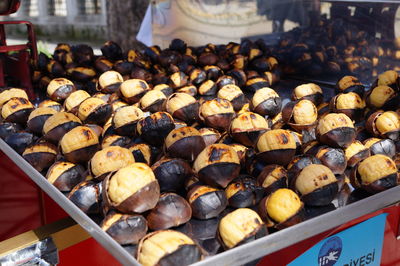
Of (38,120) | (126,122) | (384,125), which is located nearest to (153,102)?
(126,122)

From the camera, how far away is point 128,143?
2.00m

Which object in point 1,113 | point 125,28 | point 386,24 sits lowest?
point 125,28

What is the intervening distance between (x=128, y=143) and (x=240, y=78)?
4.01 feet

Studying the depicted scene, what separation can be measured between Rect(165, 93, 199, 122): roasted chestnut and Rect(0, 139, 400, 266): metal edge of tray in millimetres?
786

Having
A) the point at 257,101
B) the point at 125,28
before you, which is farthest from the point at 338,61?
the point at 125,28

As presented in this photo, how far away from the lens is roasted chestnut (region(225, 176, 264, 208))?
1.53 metres

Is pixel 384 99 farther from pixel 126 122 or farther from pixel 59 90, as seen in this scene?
pixel 59 90

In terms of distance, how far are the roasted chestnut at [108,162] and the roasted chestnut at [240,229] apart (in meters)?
0.47

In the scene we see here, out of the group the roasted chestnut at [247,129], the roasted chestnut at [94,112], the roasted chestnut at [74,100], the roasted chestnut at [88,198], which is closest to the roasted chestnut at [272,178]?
the roasted chestnut at [247,129]

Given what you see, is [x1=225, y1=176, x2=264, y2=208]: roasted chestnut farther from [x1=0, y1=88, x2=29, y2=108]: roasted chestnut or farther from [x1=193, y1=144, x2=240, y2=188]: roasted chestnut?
[x1=0, y1=88, x2=29, y2=108]: roasted chestnut

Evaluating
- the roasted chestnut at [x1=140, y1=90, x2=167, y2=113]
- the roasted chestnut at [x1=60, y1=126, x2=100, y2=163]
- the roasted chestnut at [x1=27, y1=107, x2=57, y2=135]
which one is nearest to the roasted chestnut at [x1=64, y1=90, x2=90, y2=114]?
the roasted chestnut at [x1=27, y1=107, x2=57, y2=135]

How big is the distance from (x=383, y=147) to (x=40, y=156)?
4.79ft

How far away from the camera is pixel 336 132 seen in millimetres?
1823

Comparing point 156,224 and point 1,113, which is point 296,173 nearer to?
point 156,224
